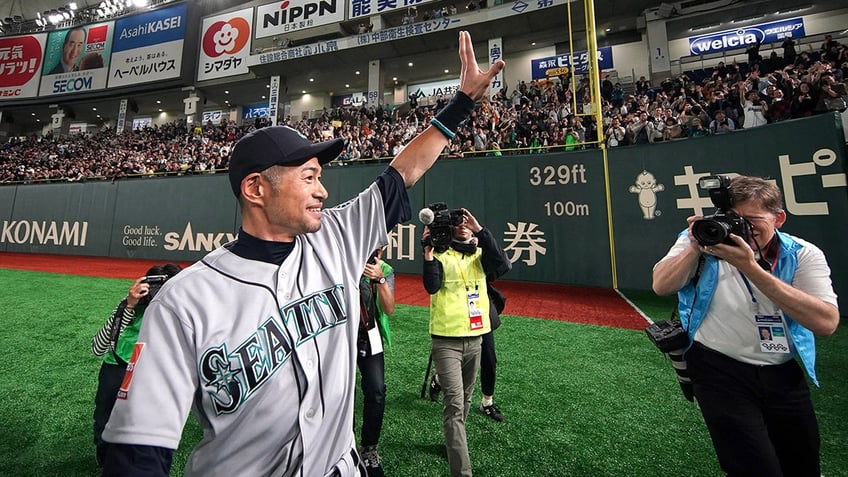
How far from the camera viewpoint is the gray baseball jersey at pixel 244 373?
864 mm

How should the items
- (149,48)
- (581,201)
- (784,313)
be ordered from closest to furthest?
(784,313) < (581,201) < (149,48)

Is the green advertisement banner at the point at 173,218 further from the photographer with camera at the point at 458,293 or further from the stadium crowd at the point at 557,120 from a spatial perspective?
the photographer with camera at the point at 458,293

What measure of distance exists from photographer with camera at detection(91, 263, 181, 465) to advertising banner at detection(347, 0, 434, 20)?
2268 centimetres

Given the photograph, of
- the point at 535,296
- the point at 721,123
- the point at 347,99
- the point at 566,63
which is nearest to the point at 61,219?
the point at 535,296

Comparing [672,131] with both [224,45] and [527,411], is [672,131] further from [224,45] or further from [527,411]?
[224,45]

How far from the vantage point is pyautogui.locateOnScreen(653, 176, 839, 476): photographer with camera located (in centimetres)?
150

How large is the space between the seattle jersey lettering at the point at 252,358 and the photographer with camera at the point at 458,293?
1447 millimetres

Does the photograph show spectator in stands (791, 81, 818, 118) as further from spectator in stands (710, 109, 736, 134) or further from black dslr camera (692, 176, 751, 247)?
black dslr camera (692, 176, 751, 247)

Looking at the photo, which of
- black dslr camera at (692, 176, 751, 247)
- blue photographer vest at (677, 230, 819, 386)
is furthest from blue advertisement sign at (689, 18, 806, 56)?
black dslr camera at (692, 176, 751, 247)

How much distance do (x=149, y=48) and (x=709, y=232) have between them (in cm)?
3429

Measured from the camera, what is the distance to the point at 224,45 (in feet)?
79.5

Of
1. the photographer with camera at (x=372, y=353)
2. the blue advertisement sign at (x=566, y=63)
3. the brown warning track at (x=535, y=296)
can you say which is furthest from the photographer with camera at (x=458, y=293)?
the blue advertisement sign at (x=566, y=63)

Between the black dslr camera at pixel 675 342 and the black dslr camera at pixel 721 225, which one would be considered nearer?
the black dslr camera at pixel 721 225

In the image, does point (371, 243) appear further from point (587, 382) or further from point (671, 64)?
point (671, 64)
